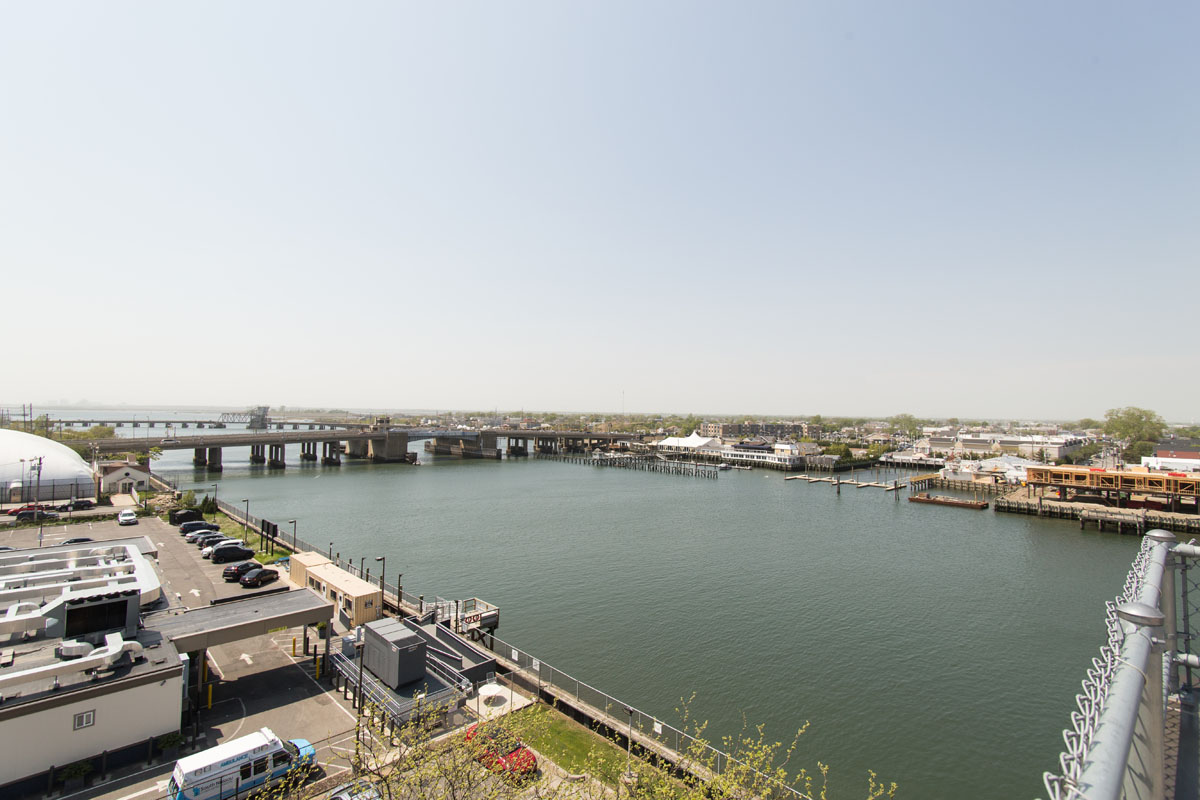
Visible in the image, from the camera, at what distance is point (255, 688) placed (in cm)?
1427

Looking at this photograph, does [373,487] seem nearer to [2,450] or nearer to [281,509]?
[281,509]

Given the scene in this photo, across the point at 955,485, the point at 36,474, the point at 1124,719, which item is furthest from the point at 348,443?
the point at 1124,719

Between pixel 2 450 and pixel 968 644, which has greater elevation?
pixel 2 450

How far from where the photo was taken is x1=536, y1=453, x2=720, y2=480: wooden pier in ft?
266

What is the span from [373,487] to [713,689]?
5218 cm

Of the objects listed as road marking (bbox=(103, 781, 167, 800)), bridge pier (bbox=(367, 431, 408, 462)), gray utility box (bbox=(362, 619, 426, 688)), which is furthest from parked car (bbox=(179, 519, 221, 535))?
bridge pier (bbox=(367, 431, 408, 462))

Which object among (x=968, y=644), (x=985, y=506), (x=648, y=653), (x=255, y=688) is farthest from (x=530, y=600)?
(x=985, y=506)

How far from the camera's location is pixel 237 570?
23.1m

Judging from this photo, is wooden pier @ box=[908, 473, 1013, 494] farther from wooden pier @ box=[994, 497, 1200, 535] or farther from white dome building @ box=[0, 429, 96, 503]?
white dome building @ box=[0, 429, 96, 503]

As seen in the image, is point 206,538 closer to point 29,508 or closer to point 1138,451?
point 29,508

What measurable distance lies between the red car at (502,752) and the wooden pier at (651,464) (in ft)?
219

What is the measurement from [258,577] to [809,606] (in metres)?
22.6

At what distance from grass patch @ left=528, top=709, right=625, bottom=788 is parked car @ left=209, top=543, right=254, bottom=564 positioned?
19501 millimetres

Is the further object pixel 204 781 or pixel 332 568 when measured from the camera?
pixel 332 568
